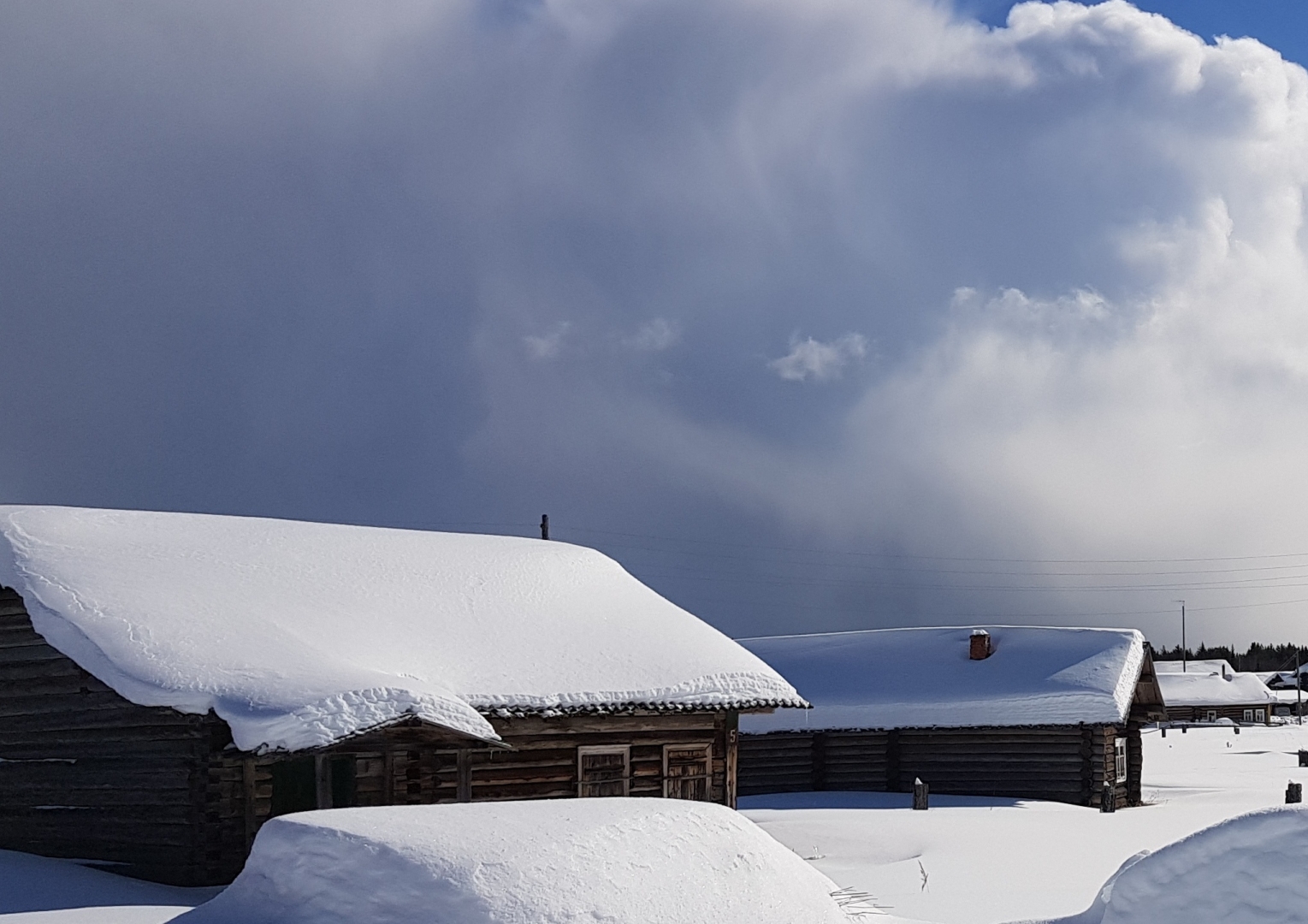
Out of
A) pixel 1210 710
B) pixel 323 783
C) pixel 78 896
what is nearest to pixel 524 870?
pixel 78 896

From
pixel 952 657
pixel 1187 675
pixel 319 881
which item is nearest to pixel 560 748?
pixel 319 881

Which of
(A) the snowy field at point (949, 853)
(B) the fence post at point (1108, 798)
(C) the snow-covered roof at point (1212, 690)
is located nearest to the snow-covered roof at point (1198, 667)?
(C) the snow-covered roof at point (1212, 690)

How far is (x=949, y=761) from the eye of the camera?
3481 centimetres

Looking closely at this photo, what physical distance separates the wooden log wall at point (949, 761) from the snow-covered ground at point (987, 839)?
1.30m

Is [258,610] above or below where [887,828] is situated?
above

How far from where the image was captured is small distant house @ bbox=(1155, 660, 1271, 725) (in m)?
85.6

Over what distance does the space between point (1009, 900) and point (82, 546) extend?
13195 millimetres

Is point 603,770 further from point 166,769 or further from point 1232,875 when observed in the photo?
A: point 1232,875

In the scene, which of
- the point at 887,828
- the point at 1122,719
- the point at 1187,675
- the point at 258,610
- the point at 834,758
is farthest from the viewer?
the point at 1187,675

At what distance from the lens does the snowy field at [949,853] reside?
1402 cm

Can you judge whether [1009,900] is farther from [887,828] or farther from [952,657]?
[952,657]

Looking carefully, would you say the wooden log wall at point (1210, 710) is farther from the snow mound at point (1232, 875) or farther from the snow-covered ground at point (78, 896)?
the snow mound at point (1232, 875)

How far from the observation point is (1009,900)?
16.4 m

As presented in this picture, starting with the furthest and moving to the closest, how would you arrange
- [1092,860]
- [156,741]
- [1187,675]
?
[1187,675]
[1092,860]
[156,741]
